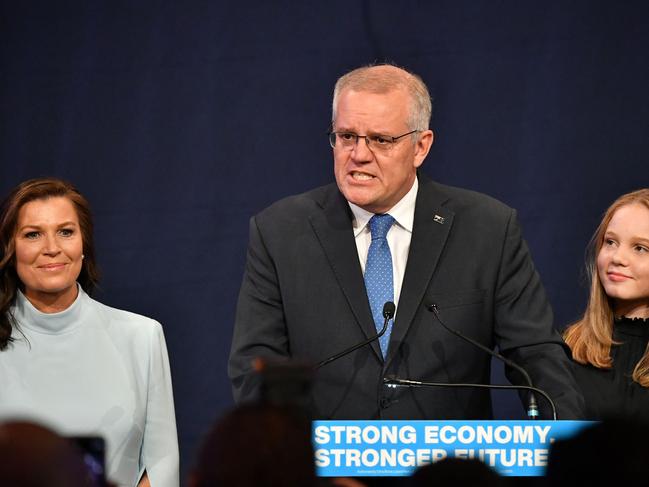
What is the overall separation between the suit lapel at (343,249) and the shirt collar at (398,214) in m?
0.03

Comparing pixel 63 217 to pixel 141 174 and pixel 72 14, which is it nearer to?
pixel 141 174

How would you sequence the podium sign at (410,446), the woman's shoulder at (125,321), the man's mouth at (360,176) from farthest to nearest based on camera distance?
the woman's shoulder at (125,321) < the man's mouth at (360,176) < the podium sign at (410,446)

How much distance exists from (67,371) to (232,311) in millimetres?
1442

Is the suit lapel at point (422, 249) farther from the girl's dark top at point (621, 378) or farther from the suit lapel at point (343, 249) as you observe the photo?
the girl's dark top at point (621, 378)

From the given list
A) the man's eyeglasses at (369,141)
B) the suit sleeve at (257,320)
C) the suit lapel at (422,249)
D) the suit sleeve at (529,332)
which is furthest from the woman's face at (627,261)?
the suit sleeve at (257,320)

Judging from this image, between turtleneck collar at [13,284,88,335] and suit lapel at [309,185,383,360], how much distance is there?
2.50ft

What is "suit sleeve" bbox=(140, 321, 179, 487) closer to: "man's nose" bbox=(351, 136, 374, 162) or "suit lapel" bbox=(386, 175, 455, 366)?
"suit lapel" bbox=(386, 175, 455, 366)

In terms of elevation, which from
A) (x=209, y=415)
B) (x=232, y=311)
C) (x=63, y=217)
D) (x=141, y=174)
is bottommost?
(x=209, y=415)

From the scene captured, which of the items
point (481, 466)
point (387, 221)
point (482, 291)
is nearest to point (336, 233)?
point (387, 221)

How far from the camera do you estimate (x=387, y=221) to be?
317 centimetres

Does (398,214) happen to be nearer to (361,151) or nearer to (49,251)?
(361,151)

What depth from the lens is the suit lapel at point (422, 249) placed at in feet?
9.80

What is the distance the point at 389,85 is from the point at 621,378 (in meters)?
1.16

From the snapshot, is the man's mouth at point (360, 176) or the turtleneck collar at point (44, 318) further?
the turtleneck collar at point (44, 318)
